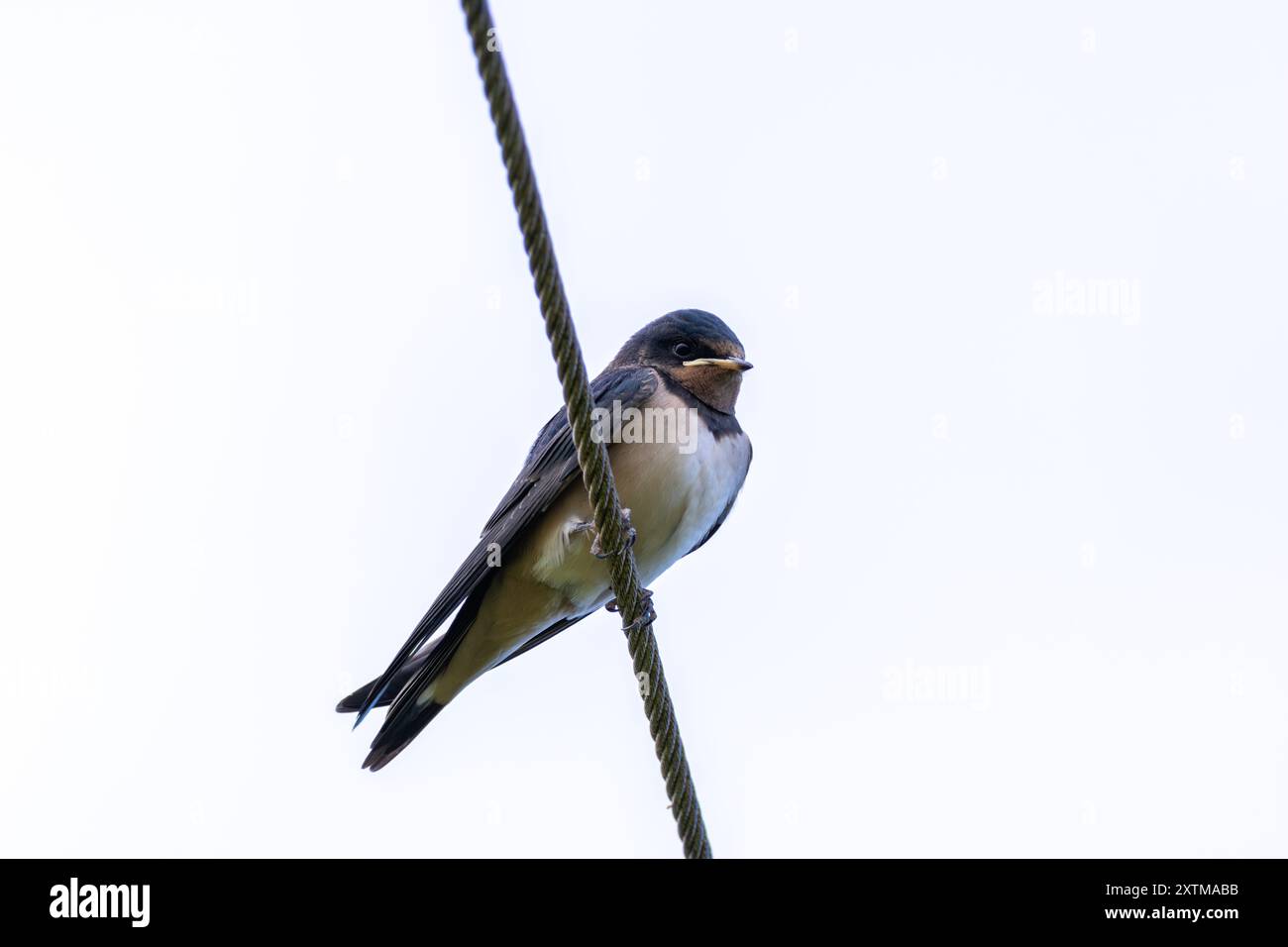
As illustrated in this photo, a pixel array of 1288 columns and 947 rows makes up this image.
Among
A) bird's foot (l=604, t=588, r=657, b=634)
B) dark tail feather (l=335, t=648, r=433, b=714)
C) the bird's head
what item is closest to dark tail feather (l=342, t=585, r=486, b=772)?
dark tail feather (l=335, t=648, r=433, b=714)

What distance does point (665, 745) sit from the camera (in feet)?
15.5

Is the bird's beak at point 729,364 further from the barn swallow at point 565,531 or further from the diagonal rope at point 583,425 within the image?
the diagonal rope at point 583,425

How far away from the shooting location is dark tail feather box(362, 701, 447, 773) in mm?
6621

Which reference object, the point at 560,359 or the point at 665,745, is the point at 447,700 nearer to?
the point at 665,745

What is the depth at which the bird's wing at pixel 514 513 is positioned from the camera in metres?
6.34

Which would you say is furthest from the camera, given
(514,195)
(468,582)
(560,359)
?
(468,582)

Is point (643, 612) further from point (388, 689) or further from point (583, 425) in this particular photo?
point (388, 689)

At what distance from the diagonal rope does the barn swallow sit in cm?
148

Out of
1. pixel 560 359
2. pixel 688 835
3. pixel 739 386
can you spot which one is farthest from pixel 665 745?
pixel 739 386

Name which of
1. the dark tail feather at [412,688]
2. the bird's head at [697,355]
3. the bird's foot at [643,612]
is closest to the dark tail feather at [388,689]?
the dark tail feather at [412,688]

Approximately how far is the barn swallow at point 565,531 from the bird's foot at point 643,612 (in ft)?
0.16

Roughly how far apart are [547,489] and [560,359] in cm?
247

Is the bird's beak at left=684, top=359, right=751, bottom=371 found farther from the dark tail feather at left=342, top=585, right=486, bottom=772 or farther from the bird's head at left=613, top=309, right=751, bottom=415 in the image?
the dark tail feather at left=342, top=585, right=486, bottom=772

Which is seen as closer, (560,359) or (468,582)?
(560,359)
